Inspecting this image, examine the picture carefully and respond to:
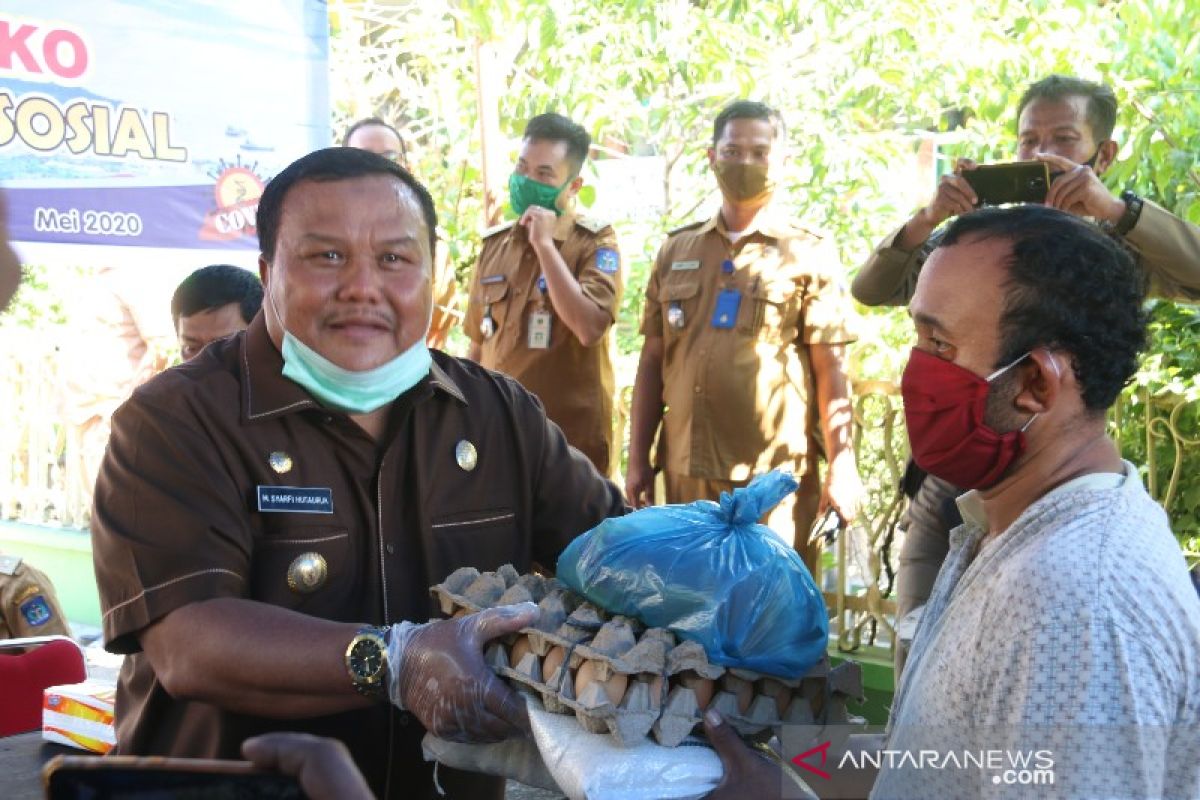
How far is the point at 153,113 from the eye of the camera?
14.4 feet

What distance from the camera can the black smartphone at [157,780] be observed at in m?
1.15

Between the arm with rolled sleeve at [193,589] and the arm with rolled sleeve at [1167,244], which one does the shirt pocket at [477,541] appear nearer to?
the arm with rolled sleeve at [193,589]

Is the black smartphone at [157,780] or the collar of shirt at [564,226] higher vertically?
the collar of shirt at [564,226]

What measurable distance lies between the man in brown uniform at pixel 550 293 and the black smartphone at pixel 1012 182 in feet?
5.98

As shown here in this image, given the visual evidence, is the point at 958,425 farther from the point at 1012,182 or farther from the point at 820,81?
the point at 820,81

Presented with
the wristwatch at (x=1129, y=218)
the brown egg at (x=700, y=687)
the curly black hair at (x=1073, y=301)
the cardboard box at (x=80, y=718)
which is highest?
the wristwatch at (x=1129, y=218)

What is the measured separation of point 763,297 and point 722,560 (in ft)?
9.91

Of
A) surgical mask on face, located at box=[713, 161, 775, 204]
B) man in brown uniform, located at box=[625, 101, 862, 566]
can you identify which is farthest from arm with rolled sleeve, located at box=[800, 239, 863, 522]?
surgical mask on face, located at box=[713, 161, 775, 204]

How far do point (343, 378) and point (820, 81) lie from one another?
5.74 m

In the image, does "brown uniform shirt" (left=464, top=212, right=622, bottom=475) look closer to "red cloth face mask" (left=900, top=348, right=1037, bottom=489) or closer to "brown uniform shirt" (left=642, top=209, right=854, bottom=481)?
"brown uniform shirt" (left=642, top=209, right=854, bottom=481)

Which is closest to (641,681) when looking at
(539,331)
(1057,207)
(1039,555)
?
(1039,555)

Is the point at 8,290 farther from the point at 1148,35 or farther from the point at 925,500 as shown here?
the point at 1148,35

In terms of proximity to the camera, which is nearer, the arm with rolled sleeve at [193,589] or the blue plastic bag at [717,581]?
the blue plastic bag at [717,581]

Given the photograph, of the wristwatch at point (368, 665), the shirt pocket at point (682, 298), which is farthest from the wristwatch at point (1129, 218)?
the wristwatch at point (368, 665)
